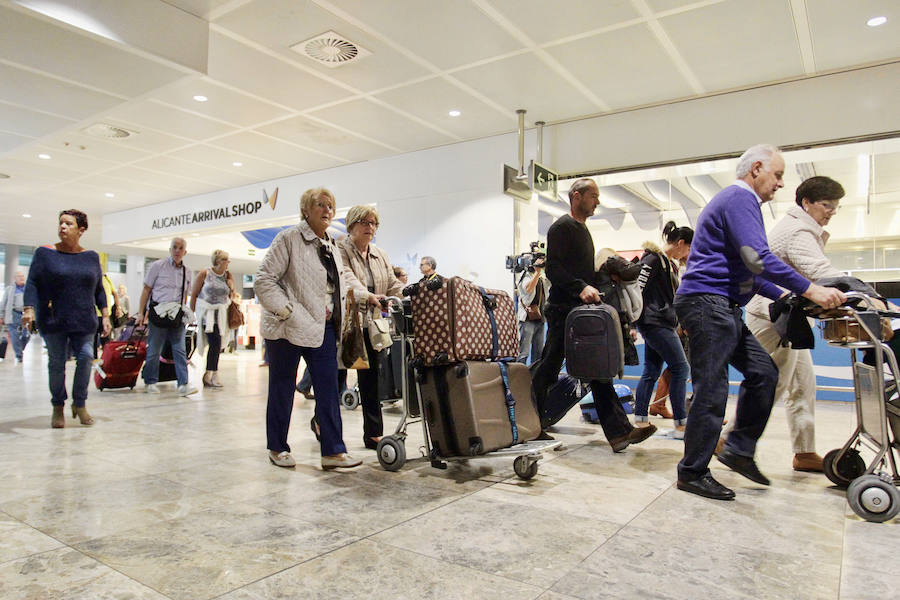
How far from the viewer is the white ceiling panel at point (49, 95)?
6105 mm

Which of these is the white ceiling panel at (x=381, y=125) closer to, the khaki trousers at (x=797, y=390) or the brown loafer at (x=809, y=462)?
the khaki trousers at (x=797, y=390)

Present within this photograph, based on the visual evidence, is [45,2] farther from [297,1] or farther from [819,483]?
[819,483]

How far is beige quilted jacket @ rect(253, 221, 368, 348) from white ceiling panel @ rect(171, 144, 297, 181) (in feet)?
22.4

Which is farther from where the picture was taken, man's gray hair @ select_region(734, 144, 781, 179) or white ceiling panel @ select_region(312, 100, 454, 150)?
white ceiling panel @ select_region(312, 100, 454, 150)

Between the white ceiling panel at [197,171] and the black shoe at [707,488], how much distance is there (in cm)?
960

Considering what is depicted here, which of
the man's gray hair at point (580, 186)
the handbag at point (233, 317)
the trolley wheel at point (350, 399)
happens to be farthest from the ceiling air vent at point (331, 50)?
the trolley wheel at point (350, 399)

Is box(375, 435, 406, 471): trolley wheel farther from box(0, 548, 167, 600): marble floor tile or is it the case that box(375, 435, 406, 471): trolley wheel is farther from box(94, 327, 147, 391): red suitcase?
box(94, 327, 147, 391): red suitcase

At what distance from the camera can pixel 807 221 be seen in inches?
123

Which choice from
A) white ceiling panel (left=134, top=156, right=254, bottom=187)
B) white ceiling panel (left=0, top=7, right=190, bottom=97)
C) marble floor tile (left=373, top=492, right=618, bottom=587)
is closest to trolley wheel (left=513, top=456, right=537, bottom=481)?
marble floor tile (left=373, top=492, right=618, bottom=587)

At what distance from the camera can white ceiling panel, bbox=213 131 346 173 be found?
28.7ft

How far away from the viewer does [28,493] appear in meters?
2.66

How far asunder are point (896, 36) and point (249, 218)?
33.1 feet

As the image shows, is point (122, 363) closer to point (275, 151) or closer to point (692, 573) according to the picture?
point (275, 151)

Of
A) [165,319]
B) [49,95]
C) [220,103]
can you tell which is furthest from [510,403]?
[49,95]
